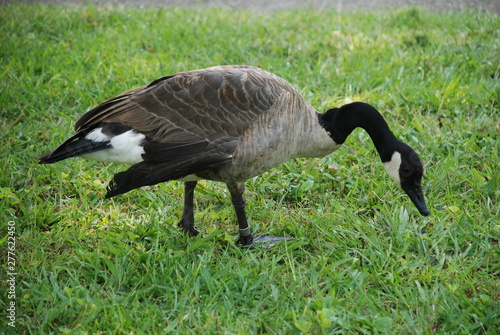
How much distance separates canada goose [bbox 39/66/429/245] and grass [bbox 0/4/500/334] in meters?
0.46

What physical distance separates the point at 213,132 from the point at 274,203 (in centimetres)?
111

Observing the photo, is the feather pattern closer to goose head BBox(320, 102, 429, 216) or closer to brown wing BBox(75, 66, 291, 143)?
brown wing BBox(75, 66, 291, 143)

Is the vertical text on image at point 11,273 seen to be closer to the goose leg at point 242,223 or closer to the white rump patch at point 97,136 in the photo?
the white rump patch at point 97,136

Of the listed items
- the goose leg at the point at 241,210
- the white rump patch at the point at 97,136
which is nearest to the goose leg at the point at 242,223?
the goose leg at the point at 241,210

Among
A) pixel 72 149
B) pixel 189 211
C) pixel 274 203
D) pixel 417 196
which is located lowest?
pixel 274 203

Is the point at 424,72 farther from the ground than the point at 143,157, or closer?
closer

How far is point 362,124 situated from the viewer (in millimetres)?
3734

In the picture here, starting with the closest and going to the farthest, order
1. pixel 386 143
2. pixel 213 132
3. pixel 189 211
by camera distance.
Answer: pixel 213 132, pixel 386 143, pixel 189 211

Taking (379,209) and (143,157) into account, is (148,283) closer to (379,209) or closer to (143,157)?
(143,157)

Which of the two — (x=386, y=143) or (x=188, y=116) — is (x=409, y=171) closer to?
(x=386, y=143)

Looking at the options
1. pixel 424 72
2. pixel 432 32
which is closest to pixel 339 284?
pixel 424 72

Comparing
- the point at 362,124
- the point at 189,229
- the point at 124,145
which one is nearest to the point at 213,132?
the point at 124,145

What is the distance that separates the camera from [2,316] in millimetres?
3045

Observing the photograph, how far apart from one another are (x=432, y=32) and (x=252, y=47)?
2360 mm
